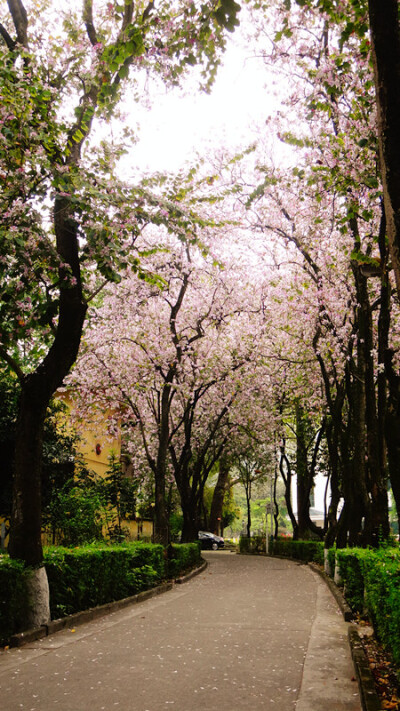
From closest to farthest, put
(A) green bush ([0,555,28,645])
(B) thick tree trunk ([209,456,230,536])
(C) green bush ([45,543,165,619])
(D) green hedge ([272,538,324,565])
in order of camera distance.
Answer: (A) green bush ([0,555,28,645]) → (C) green bush ([45,543,165,619]) → (D) green hedge ([272,538,324,565]) → (B) thick tree trunk ([209,456,230,536])

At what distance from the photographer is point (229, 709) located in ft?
16.8

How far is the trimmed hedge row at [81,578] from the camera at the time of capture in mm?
7859

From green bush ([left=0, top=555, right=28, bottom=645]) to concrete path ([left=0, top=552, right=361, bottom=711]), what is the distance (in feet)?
1.26

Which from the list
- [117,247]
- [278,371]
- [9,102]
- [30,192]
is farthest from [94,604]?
[278,371]

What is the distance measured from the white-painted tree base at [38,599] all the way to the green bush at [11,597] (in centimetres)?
10

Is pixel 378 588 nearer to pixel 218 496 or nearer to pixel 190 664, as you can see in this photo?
pixel 190 664

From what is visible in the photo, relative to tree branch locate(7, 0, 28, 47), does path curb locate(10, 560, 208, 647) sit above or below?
below

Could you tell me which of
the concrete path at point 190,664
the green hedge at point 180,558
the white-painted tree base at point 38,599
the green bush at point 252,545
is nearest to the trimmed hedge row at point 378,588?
the concrete path at point 190,664

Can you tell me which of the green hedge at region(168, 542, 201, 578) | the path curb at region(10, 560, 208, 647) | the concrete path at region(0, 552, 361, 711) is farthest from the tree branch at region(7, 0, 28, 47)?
the green hedge at region(168, 542, 201, 578)

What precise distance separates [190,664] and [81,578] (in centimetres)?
355

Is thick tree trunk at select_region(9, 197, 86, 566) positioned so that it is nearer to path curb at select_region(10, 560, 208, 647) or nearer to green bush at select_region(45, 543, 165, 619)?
green bush at select_region(45, 543, 165, 619)

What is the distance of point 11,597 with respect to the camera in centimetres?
783

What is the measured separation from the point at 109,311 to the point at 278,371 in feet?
32.6

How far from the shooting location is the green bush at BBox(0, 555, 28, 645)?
7.71 m
